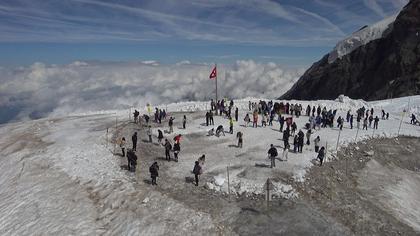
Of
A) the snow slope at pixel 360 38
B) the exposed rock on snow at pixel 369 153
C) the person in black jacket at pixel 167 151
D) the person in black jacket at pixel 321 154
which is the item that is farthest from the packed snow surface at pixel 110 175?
the snow slope at pixel 360 38

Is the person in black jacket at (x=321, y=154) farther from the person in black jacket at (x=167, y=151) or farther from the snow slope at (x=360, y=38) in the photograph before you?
the snow slope at (x=360, y=38)

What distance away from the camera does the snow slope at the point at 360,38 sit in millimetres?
146625

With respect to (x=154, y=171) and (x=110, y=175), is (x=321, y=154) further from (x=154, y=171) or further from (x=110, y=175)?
(x=110, y=175)

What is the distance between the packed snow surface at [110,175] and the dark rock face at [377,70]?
77107mm

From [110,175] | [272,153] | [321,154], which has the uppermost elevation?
[272,153]

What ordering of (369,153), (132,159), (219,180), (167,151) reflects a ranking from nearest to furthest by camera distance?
(219,180) < (132,159) < (167,151) < (369,153)

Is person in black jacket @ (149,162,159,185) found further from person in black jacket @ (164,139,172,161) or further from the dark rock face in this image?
the dark rock face

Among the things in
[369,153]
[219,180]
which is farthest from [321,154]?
[219,180]

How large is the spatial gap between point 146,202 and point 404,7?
429 feet

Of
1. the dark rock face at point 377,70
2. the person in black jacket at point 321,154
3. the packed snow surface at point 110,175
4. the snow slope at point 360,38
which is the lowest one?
the packed snow surface at point 110,175

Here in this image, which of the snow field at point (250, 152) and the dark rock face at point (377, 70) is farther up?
the dark rock face at point (377, 70)

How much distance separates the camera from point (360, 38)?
15088 centimetres

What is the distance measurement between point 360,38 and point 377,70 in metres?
18.9

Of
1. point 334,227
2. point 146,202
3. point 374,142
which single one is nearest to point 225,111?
point 374,142
